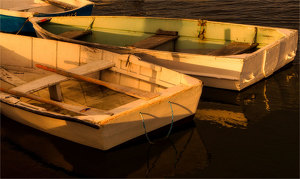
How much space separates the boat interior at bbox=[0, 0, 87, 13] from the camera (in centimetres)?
1778

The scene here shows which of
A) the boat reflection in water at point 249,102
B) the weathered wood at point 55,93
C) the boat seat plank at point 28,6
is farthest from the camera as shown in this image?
the boat seat plank at point 28,6

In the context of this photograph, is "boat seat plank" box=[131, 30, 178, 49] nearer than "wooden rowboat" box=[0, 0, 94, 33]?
Yes

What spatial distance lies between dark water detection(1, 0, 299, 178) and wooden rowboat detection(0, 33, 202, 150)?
0.41 metres

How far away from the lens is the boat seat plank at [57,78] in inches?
344

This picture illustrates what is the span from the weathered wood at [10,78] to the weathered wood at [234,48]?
5.19 m

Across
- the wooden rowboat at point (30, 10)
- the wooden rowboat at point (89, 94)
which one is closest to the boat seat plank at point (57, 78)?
the wooden rowboat at point (89, 94)

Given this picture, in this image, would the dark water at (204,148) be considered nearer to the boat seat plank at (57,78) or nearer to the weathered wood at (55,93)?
the weathered wood at (55,93)

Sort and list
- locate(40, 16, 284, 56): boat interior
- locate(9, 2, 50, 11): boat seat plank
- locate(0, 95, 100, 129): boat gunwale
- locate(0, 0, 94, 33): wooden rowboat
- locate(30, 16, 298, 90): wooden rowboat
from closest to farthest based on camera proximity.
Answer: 1. locate(0, 95, 100, 129): boat gunwale
2. locate(30, 16, 298, 90): wooden rowboat
3. locate(40, 16, 284, 56): boat interior
4. locate(0, 0, 94, 33): wooden rowboat
5. locate(9, 2, 50, 11): boat seat plank

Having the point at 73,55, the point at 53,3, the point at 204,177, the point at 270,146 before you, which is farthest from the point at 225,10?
the point at 204,177

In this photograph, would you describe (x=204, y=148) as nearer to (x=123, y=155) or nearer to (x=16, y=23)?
(x=123, y=155)

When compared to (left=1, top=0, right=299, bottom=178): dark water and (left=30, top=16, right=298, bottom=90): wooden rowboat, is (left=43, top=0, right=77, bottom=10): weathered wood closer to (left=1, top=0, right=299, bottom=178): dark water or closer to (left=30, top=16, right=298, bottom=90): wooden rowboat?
(left=30, top=16, right=298, bottom=90): wooden rowboat

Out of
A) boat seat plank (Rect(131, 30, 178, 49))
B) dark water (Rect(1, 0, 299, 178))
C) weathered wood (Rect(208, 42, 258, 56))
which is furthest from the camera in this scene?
boat seat plank (Rect(131, 30, 178, 49))

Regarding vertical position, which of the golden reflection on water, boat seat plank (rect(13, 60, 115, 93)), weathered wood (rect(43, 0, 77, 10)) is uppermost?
weathered wood (rect(43, 0, 77, 10))

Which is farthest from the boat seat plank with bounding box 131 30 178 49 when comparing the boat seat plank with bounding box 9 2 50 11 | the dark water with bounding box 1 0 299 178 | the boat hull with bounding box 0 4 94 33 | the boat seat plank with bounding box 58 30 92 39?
the boat seat plank with bounding box 9 2 50 11
